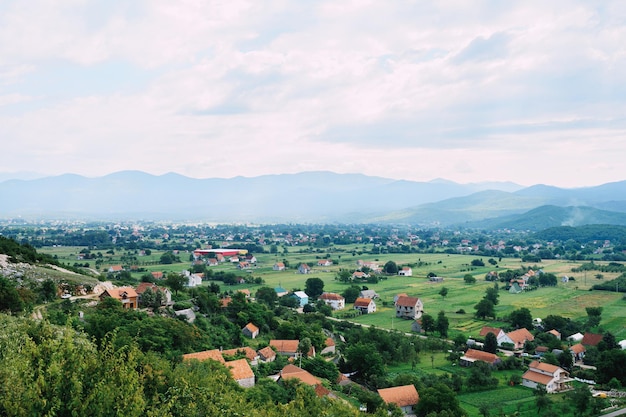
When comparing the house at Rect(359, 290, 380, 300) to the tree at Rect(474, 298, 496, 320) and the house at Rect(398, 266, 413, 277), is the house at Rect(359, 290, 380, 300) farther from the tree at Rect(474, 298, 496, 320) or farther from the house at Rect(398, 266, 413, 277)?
the house at Rect(398, 266, 413, 277)

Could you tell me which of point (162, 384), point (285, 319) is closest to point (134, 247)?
point (285, 319)

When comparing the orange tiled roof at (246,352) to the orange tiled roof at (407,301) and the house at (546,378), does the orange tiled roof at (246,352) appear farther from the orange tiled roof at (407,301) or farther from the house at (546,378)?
the orange tiled roof at (407,301)

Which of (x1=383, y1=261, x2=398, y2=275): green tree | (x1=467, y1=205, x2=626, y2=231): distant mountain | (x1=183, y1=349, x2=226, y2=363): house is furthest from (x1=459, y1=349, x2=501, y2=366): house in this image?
(x1=467, y1=205, x2=626, y2=231): distant mountain

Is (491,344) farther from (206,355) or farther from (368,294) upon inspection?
(368,294)

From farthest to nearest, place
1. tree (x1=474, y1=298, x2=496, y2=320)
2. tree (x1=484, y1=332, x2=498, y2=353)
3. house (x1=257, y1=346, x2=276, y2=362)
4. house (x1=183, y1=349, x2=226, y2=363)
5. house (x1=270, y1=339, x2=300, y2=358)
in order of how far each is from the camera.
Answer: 1. tree (x1=474, y1=298, x2=496, y2=320)
2. tree (x1=484, y1=332, x2=498, y2=353)
3. house (x1=270, y1=339, x2=300, y2=358)
4. house (x1=257, y1=346, x2=276, y2=362)
5. house (x1=183, y1=349, x2=226, y2=363)

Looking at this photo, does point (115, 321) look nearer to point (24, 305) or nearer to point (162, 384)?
point (24, 305)

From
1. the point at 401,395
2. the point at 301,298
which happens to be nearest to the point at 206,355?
the point at 401,395
